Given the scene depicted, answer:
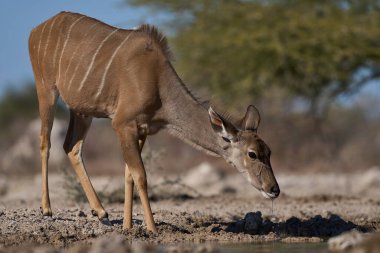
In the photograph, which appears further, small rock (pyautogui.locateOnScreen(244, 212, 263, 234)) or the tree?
the tree

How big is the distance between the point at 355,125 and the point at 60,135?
10371 mm

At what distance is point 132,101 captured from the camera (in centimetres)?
976

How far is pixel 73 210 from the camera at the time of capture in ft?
36.4

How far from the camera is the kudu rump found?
962cm

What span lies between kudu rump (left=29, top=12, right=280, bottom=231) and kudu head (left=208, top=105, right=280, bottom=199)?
0.04 feet

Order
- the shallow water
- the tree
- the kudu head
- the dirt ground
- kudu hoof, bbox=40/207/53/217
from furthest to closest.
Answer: the tree
kudu hoof, bbox=40/207/53/217
the kudu head
the dirt ground
the shallow water

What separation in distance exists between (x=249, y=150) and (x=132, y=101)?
1.42 metres

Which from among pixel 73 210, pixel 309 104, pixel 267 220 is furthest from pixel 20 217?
pixel 309 104

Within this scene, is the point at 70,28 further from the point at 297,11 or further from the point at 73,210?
the point at 297,11

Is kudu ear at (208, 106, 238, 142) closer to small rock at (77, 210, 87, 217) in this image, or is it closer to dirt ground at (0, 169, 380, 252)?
dirt ground at (0, 169, 380, 252)

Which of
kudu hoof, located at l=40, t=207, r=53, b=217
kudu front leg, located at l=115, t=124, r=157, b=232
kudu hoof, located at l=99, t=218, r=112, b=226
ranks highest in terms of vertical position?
kudu front leg, located at l=115, t=124, r=157, b=232

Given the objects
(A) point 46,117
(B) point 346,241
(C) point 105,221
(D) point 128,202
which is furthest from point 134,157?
(B) point 346,241

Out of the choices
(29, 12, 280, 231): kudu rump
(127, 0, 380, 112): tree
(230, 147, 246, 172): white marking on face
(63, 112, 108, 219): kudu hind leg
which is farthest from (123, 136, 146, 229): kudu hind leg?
(127, 0, 380, 112): tree

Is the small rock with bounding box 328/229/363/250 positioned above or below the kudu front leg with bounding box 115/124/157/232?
below
